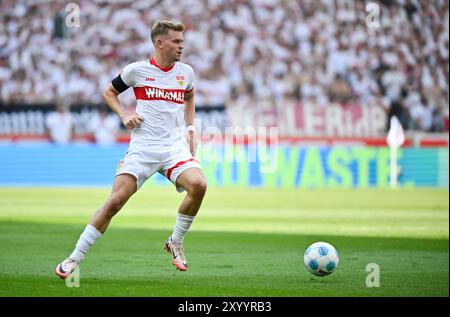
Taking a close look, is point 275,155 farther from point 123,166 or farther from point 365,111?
point 123,166

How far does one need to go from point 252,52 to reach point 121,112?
22.5 metres

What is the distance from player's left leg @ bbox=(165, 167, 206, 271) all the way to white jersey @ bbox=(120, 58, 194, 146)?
410 millimetres

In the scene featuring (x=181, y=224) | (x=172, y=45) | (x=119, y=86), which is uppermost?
(x=172, y=45)

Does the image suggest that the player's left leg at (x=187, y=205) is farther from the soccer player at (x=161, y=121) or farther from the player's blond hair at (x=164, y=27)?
the player's blond hair at (x=164, y=27)

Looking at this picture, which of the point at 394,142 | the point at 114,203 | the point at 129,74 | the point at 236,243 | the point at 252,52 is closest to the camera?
the point at 114,203

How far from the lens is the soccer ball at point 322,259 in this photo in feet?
30.1

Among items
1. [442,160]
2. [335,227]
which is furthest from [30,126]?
[335,227]

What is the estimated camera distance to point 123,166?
30.1 ft

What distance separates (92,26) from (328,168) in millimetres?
9984

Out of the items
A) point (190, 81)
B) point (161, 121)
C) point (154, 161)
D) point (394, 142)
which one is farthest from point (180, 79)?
point (394, 142)

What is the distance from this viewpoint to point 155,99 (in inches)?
368

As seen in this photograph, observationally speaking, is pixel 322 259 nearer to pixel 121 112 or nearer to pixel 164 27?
pixel 121 112

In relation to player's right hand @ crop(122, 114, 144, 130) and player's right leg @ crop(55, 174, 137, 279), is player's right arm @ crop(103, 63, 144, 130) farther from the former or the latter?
player's right leg @ crop(55, 174, 137, 279)

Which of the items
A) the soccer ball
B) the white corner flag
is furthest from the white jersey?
the white corner flag
